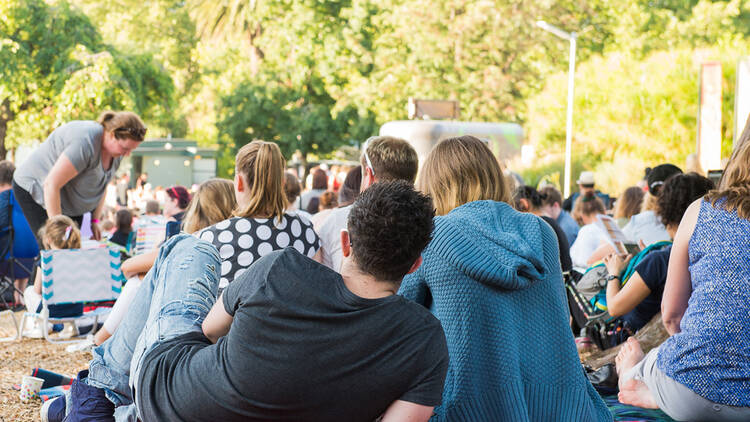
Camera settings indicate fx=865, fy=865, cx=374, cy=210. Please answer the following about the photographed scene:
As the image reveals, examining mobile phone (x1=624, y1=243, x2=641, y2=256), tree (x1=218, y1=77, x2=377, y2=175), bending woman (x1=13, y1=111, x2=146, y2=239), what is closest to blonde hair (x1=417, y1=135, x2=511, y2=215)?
mobile phone (x1=624, y1=243, x2=641, y2=256)

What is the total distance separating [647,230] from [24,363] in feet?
15.6

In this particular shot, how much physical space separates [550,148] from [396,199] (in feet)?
A: 91.0

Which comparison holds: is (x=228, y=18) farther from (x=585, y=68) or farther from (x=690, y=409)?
(x=690, y=409)

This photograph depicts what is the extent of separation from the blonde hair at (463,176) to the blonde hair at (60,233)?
4.46m

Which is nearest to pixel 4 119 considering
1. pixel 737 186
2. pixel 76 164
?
pixel 76 164

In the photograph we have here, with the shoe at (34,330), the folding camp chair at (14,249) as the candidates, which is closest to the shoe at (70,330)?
the shoe at (34,330)

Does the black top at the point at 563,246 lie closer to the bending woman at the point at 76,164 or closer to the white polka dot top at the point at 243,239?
the white polka dot top at the point at 243,239

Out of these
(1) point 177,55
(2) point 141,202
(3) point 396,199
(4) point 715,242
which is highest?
(1) point 177,55

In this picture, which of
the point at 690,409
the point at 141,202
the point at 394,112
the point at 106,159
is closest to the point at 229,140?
the point at 394,112

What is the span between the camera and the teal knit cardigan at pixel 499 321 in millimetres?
2523

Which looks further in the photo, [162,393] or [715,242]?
[715,242]

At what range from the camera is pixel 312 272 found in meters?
2.18

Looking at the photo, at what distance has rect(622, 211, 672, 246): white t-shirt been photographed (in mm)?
6309

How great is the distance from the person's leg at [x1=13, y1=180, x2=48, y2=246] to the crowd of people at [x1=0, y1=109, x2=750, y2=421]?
337 centimetres
